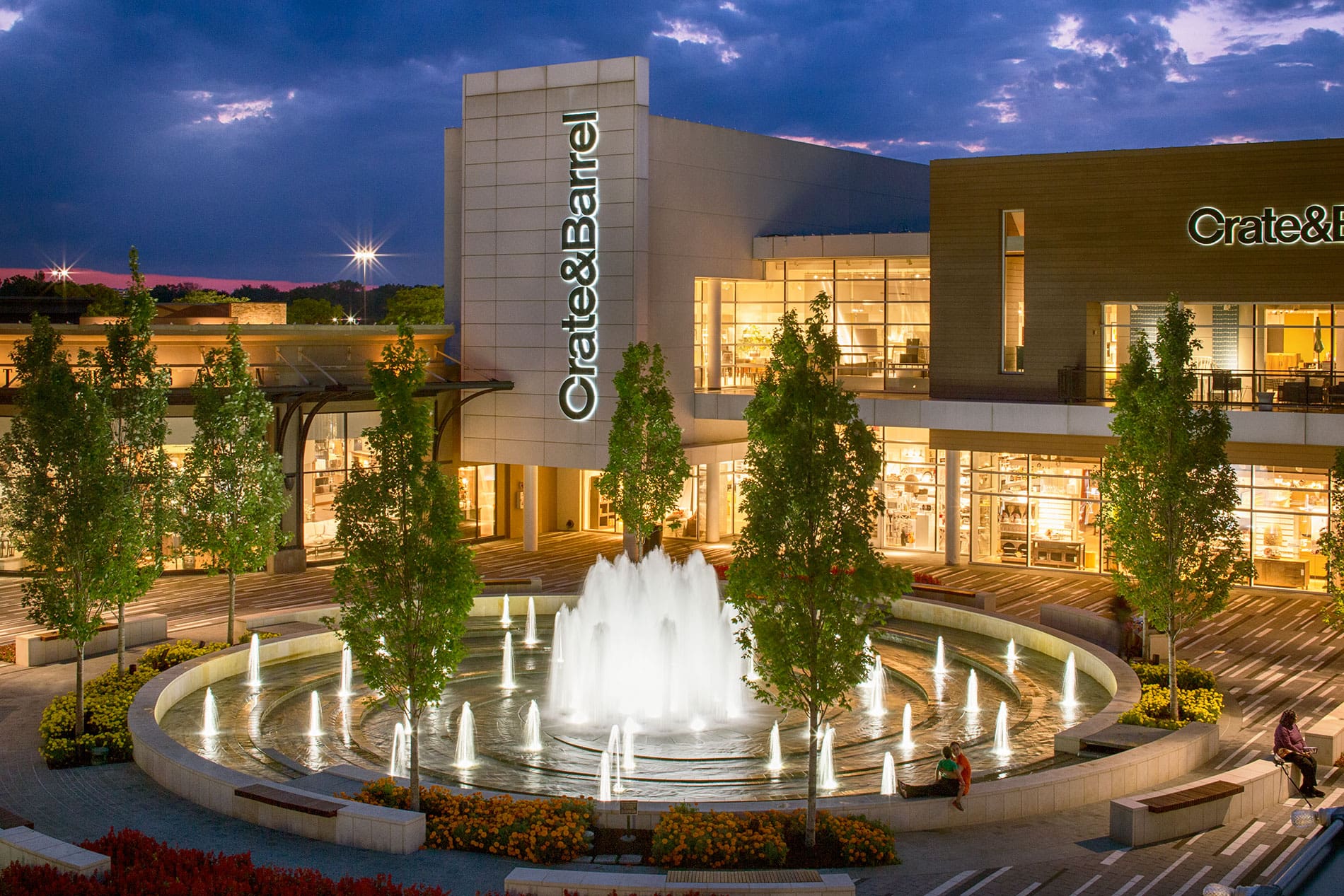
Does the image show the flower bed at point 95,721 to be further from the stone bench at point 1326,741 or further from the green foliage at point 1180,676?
the stone bench at point 1326,741

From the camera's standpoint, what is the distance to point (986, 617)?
3044 cm

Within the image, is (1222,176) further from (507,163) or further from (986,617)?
(507,163)

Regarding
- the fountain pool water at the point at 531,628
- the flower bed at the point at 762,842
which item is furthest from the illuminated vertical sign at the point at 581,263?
the flower bed at the point at 762,842

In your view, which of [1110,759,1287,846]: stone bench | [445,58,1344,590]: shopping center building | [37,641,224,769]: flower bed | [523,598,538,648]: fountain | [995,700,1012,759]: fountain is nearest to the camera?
[1110,759,1287,846]: stone bench

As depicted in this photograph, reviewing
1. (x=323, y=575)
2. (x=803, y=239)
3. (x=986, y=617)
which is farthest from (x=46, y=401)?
(x=803, y=239)

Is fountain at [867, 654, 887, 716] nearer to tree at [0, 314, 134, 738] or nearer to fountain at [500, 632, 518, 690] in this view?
fountain at [500, 632, 518, 690]

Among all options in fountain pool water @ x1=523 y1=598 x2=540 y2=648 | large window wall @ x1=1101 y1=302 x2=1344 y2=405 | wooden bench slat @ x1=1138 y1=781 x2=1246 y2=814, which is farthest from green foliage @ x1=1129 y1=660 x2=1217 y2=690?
fountain pool water @ x1=523 y1=598 x2=540 y2=648

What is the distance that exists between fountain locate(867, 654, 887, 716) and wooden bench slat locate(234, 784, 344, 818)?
1036 centimetres

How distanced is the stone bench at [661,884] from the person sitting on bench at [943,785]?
10.7 feet

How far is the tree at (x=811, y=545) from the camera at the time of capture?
16500mm

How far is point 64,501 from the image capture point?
71.5 feet

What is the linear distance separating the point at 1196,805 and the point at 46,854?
46.4 ft

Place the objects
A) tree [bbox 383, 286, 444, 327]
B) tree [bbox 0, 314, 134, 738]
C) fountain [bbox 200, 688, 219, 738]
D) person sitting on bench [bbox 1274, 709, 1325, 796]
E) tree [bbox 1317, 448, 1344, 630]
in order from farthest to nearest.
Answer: tree [bbox 383, 286, 444, 327]
tree [bbox 1317, 448, 1344, 630]
fountain [bbox 200, 688, 219, 738]
tree [bbox 0, 314, 134, 738]
person sitting on bench [bbox 1274, 709, 1325, 796]

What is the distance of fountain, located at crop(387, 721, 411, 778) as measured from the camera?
66.7ft
